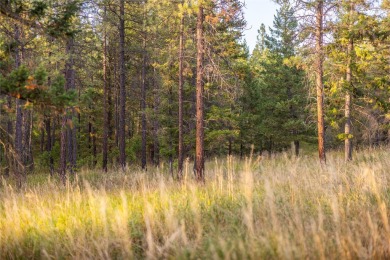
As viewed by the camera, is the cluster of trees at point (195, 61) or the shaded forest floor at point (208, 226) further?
the cluster of trees at point (195, 61)

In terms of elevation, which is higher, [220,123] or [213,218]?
[220,123]

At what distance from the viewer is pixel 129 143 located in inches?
1032

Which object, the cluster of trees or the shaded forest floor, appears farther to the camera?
the cluster of trees

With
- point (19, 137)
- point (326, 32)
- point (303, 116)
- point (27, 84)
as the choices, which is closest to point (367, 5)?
point (326, 32)

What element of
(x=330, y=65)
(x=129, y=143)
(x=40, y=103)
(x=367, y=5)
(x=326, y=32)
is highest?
(x=367, y=5)

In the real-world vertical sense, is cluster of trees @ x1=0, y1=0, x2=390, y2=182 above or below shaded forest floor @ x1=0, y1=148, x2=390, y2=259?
above

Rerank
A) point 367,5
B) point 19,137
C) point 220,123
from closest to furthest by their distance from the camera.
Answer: point 19,137
point 367,5
point 220,123

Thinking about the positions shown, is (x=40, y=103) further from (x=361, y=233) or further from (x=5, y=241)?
(x=361, y=233)

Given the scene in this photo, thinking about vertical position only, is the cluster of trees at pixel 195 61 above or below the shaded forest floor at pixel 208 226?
above

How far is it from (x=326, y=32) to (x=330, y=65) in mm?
2002

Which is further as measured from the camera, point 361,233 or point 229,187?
point 229,187

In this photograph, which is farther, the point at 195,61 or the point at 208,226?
the point at 195,61

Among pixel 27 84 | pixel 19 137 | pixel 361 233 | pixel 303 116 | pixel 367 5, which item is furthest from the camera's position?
pixel 303 116

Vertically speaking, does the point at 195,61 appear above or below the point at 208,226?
above
